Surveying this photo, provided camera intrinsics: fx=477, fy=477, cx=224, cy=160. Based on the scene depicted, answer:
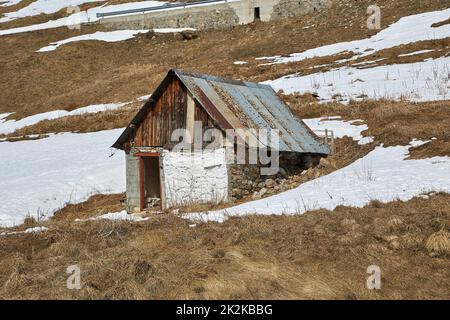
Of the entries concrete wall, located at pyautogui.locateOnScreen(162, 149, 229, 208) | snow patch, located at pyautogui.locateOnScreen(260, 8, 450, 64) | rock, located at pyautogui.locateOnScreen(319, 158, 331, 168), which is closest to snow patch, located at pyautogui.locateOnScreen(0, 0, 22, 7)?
snow patch, located at pyautogui.locateOnScreen(260, 8, 450, 64)

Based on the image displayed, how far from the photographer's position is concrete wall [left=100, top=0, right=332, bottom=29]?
2132 inches

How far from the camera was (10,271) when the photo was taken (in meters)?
9.30

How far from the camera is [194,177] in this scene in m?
16.3

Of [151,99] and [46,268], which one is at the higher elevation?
[151,99]

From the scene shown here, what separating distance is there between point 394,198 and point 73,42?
50923 millimetres

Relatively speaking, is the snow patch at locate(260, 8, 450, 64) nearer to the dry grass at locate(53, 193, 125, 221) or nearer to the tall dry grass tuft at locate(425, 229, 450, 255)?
the dry grass at locate(53, 193, 125, 221)

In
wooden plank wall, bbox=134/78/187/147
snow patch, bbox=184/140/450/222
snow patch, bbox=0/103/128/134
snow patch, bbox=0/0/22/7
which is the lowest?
snow patch, bbox=0/103/128/134

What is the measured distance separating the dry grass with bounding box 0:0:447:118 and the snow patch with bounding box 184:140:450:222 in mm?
22582

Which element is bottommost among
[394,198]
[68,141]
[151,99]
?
[68,141]

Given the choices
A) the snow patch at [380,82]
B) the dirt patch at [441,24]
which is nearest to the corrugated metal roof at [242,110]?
the snow patch at [380,82]

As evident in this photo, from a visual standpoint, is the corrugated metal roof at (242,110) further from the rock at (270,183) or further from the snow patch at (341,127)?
the snow patch at (341,127)

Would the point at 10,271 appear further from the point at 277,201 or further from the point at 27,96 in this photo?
the point at 27,96

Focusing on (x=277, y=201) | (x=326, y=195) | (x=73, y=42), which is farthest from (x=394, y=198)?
(x=73, y=42)

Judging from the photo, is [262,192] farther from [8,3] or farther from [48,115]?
[8,3]
